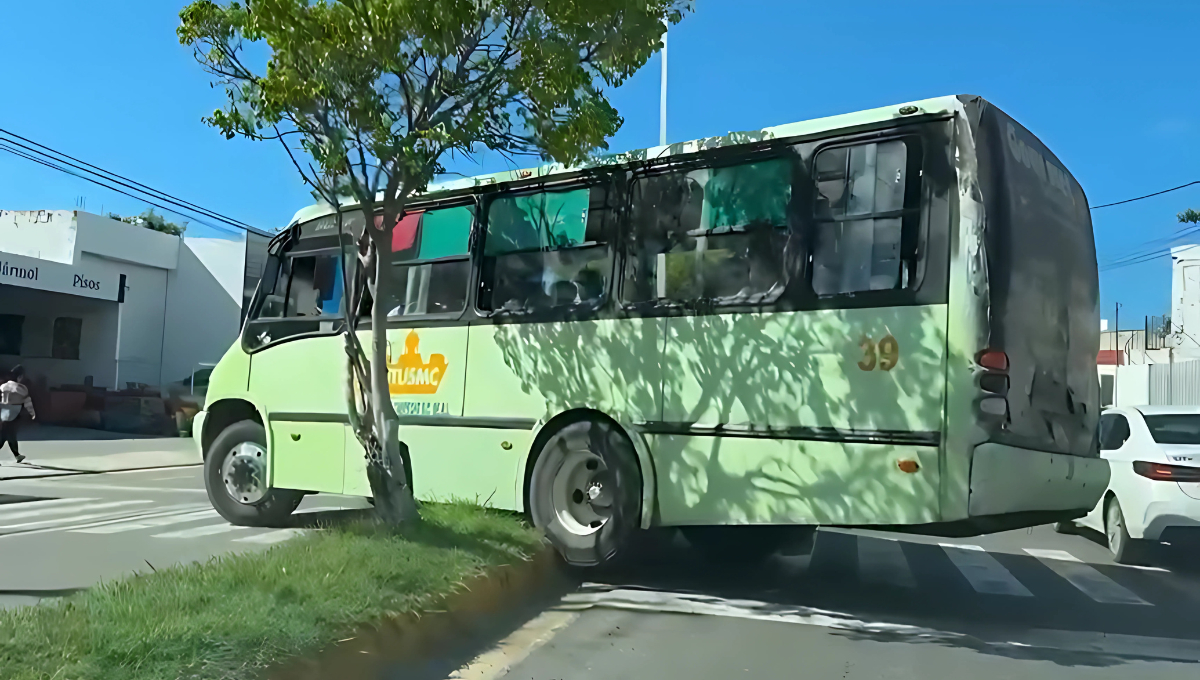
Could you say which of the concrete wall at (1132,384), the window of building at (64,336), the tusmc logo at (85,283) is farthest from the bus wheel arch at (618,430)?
the window of building at (64,336)

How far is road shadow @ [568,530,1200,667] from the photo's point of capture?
20.9 ft

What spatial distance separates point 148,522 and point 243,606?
6830 mm

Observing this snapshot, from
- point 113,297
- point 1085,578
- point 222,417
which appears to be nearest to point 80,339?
point 113,297

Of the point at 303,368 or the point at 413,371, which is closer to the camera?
the point at 413,371

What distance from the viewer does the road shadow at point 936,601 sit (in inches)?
251

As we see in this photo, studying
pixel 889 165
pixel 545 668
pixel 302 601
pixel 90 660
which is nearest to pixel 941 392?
pixel 889 165

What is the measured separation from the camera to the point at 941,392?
6.07 m

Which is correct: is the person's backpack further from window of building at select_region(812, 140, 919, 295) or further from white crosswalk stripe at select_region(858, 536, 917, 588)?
window of building at select_region(812, 140, 919, 295)

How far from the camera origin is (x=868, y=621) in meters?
6.81

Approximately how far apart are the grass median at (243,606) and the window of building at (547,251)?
2.01 m

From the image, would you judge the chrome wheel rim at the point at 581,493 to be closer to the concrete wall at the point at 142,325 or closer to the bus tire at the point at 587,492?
the bus tire at the point at 587,492

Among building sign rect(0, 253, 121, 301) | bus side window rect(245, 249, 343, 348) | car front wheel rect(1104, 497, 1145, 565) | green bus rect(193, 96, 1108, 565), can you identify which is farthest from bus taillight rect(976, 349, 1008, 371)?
building sign rect(0, 253, 121, 301)

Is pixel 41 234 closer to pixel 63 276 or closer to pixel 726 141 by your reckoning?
pixel 63 276

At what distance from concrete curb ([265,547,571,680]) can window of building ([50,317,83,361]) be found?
29027 millimetres
